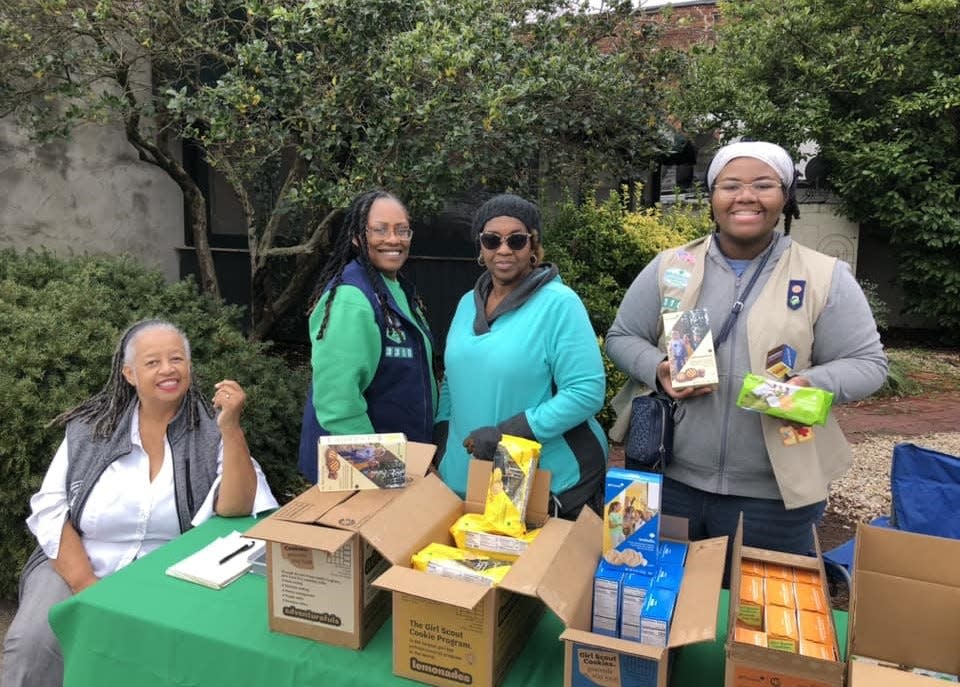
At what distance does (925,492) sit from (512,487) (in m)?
1.68

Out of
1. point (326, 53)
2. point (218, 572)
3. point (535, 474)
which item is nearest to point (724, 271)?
point (535, 474)

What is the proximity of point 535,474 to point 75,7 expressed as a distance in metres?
5.05

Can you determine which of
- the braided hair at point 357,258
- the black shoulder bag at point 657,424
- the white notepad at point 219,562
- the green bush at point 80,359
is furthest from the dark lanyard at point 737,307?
the green bush at point 80,359

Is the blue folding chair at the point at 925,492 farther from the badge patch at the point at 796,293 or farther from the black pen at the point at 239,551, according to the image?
the black pen at the point at 239,551

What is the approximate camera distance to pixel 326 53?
4387 mm

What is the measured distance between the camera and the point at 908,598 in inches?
62.0

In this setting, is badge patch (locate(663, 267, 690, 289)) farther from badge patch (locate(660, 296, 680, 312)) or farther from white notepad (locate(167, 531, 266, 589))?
white notepad (locate(167, 531, 266, 589))

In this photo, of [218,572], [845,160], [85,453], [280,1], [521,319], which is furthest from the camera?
[845,160]

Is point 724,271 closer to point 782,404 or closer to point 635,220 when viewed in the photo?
point 782,404

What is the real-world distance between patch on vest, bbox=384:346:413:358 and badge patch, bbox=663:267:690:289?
96cm

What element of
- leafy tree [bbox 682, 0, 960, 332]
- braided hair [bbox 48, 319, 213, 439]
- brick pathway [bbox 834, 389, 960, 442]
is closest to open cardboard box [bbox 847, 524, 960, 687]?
braided hair [bbox 48, 319, 213, 439]

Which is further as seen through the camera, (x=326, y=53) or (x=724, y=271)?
(x=326, y=53)

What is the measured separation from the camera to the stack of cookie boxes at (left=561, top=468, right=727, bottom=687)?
144 cm

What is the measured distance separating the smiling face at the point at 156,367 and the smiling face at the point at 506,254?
3.76 ft
